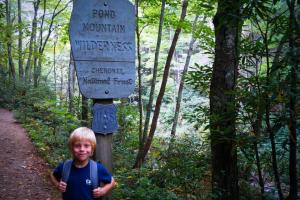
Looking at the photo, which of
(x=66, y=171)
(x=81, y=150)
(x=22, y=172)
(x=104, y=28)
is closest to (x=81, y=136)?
(x=81, y=150)

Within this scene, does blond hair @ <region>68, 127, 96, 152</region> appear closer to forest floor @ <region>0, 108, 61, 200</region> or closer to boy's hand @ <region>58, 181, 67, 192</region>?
boy's hand @ <region>58, 181, 67, 192</region>

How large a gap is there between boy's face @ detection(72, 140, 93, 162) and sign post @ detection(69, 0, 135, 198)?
1.53ft

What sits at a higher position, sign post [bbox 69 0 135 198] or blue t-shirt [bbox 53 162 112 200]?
sign post [bbox 69 0 135 198]

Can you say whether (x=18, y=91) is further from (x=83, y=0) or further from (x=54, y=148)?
(x=83, y=0)

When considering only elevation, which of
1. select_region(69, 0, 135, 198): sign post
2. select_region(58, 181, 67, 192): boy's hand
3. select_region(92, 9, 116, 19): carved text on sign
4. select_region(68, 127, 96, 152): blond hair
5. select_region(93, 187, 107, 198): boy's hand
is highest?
select_region(92, 9, 116, 19): carved text on sign

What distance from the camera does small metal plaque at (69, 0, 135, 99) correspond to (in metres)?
3.22

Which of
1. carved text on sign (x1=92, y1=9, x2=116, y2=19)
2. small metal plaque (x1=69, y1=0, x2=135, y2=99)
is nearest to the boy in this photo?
small metal plaque (x1=69, y1=0, x2=135, y2=99)

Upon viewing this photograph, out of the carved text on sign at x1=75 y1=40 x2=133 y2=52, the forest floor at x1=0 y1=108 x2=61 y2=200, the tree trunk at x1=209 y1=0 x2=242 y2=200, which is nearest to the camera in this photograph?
the carved text on sign at x1=75 y1=40 x2=133 y2=52

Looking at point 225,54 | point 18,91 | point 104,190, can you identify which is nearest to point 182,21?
point 225,54

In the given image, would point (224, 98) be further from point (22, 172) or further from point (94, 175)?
point (22, 172)

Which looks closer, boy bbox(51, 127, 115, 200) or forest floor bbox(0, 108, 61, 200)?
boy bbox(51, 127, 115, 200)

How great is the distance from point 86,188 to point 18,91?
19.0 m

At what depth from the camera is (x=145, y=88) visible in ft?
85.6

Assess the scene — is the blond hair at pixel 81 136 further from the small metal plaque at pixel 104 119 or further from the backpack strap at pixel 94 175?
the small metal plaque at pixel 104 119
